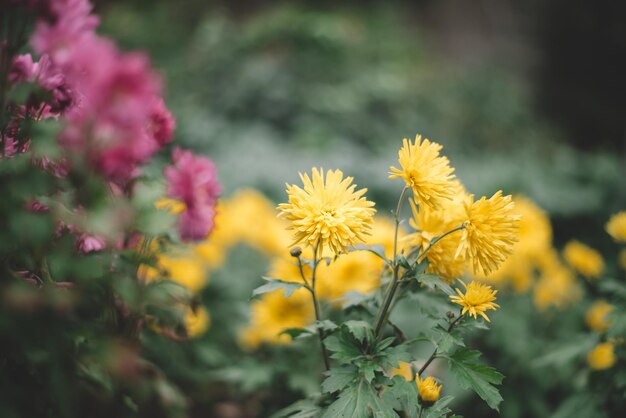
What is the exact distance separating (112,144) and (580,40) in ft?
23.9

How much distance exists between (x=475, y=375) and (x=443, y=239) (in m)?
0.35

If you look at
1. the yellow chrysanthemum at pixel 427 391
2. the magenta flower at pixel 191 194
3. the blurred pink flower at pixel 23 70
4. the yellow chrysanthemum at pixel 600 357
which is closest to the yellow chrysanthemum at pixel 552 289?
the yellow chrysanthemum at pixel 600 357

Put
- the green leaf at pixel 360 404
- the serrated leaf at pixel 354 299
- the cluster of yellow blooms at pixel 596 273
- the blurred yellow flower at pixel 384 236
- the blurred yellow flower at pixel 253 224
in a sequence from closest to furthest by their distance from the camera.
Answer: the green leaf at pixel 360 404, the serrated leaf at pixel 354 299, the blurred yellow flower at pixel 384 236, the cluster of yellow blooms at pixel 596 273, the blurred yellow flower at pixel 253 224

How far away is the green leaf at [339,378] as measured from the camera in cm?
118

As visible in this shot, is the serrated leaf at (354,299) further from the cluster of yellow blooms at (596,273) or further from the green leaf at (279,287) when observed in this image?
the cluster of yellow blooms at (596,273)

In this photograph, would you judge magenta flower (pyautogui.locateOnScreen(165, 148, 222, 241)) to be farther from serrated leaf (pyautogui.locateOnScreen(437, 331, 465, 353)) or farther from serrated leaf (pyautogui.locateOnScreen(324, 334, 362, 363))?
serrated leaf (pyautogui.locateOnScreen(437, 331, 465, 353))

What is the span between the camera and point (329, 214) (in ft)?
4.03

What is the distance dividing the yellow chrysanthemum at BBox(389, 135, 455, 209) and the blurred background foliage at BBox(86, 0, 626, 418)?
180 cm

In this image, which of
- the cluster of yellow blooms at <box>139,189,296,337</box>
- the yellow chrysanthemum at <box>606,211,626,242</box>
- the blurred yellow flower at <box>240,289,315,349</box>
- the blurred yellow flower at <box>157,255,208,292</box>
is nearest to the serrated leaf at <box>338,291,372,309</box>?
the blurred yellow flower at <box>240,289,315,349</box>

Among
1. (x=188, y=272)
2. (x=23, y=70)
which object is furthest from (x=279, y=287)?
(x=188, y=272)

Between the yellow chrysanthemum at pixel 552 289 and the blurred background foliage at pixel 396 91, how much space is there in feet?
4.53

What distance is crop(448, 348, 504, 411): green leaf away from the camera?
116cm

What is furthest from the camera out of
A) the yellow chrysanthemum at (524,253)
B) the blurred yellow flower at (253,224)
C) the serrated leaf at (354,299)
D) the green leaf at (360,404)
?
A: the blurred yellow flower at (253,224)

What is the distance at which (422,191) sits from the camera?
122 centimetres
